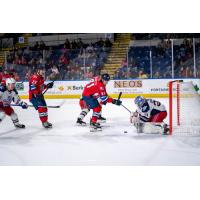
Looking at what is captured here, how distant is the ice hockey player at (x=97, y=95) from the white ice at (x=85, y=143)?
0.21ft

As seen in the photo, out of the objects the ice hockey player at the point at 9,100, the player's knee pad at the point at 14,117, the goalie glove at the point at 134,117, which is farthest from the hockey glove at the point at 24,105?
the goalie glove at the point at 134,117

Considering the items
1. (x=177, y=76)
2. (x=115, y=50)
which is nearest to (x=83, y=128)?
(x=115, y=50)

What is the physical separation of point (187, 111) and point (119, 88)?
2.31ft

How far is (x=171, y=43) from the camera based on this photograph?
146 inches

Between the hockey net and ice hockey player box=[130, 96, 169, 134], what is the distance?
10 cm

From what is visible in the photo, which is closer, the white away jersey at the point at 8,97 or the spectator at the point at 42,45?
the spectator at the point at 42,45

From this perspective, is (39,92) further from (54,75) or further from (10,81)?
(10,81)

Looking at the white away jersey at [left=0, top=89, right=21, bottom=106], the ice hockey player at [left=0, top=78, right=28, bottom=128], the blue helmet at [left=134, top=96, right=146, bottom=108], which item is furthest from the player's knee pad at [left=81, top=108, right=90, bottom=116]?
the white away jersey at [left=0, top=89, right=21, bottom=106]

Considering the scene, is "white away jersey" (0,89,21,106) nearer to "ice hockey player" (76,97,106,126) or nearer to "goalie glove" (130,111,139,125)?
"ice hockey player" (76,97,106,126)

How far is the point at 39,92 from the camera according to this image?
3.75 meters

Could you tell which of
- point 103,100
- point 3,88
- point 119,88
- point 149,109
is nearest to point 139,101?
point 149,109

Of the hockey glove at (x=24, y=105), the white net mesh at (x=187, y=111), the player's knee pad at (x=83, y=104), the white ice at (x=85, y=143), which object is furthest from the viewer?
the hockey glove at (x=24, y=105)

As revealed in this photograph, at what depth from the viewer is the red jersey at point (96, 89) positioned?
3.72 metres

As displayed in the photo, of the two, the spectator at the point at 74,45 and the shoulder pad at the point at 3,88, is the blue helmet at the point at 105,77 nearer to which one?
the spectator at the point at 74,45
